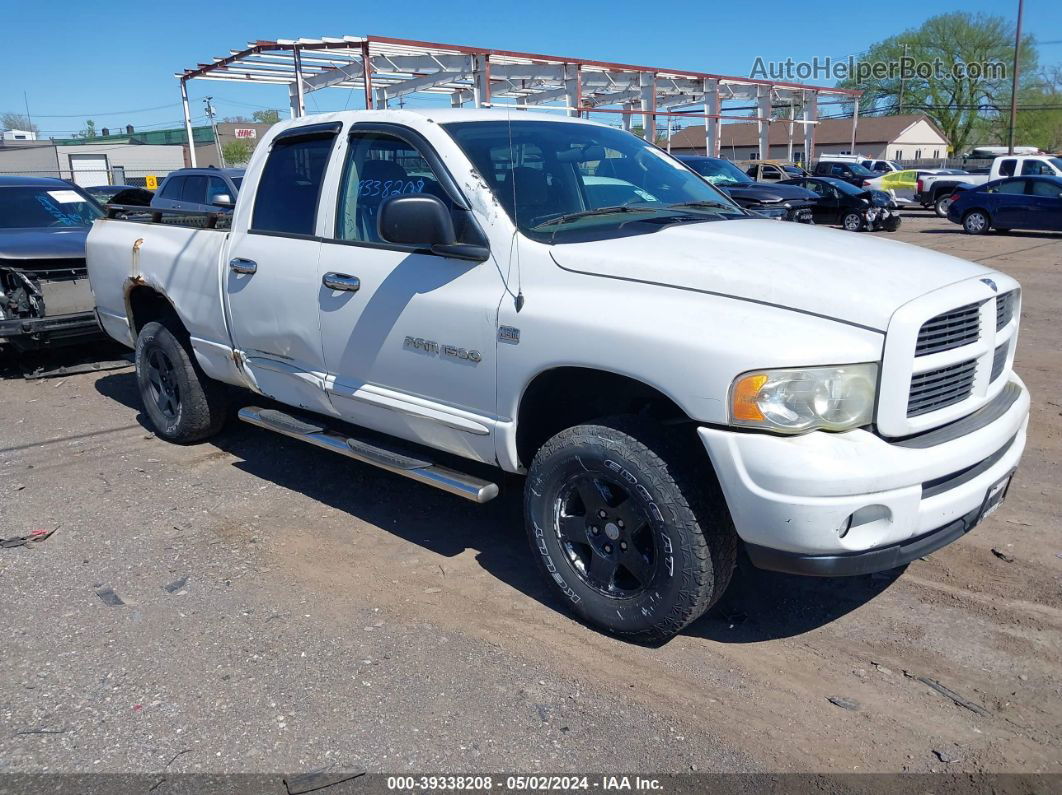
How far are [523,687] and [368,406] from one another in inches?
65.3

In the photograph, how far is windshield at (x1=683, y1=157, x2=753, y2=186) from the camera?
18.1m

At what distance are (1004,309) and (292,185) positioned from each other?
3.53 metres

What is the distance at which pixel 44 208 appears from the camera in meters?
9.30

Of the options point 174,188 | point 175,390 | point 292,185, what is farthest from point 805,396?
point 174,188

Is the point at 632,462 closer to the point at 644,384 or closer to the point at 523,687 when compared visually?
the point at 644,384

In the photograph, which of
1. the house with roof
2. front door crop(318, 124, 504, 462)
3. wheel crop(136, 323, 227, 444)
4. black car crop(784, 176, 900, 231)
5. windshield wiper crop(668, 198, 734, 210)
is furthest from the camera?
the house with roof

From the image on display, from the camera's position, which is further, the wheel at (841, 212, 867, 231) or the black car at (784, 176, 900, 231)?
the wheel at (841, 212, 867, 231)

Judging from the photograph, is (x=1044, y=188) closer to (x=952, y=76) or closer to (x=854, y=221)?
(x=854, y=221)

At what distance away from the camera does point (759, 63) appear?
1385 inches

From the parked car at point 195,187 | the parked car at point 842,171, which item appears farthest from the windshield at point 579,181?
the parked car at point 842,171

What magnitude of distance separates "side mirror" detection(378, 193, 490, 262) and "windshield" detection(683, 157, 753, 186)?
15.1 metres

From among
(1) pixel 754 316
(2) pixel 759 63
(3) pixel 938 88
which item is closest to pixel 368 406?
(1) pixel 754 316

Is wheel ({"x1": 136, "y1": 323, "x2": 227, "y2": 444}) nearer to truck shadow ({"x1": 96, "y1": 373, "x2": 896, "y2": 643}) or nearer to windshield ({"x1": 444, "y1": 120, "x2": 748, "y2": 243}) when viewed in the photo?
truck shadow ({"x1": 96, "y1": 373, "x2": 896, "y2": 643})

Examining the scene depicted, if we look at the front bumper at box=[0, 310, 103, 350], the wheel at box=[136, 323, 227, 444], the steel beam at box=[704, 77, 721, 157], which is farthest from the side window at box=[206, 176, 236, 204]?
the steel beam at box=[704, 77, 721, 157]
